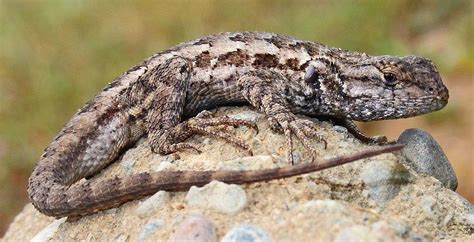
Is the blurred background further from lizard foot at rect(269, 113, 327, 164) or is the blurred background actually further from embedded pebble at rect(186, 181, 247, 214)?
embedded pebble at rect(186, 181, 247, 214)

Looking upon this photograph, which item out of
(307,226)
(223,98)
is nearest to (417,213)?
(307,226)

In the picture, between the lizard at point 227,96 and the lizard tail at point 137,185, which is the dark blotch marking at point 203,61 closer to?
the lizard at point 227,96

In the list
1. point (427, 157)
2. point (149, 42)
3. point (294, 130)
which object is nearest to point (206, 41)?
point (294, 130)

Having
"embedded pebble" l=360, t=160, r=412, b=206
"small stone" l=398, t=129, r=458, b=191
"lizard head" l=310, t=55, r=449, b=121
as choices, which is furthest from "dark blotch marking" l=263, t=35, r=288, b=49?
"embedded pebble" l=360, t=160, r=412, b=206

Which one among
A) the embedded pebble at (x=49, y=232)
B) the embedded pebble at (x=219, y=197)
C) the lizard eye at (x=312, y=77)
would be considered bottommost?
the embedded pebble at (x=49, y=232)

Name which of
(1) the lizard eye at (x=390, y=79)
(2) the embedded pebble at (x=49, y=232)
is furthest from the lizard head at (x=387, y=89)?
(2) the embedded pebble at (x=49, y=232)
